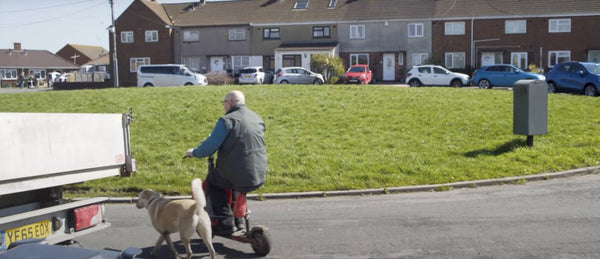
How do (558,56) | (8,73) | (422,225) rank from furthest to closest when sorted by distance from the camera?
(8,73)
(558,56)
(422,225)

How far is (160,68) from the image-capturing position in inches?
1494

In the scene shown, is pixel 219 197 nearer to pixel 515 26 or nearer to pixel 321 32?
pixel 515 26

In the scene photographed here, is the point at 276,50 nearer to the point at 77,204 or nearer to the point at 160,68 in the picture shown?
the point at 160,68

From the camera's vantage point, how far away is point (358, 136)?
563 inches

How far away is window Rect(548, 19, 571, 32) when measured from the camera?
44.8 meters

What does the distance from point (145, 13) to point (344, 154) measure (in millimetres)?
45644

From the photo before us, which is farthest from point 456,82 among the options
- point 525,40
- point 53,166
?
point 53,166

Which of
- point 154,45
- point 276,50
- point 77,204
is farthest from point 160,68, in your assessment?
point 77,204

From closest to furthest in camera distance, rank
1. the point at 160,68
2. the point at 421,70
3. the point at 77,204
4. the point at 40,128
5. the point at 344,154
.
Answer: the point at 40,128, the point at 77,204, the point at 344,154, the point at 421,70, the point at 160,68

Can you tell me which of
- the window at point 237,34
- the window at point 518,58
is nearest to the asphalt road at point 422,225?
the window at point 518,58

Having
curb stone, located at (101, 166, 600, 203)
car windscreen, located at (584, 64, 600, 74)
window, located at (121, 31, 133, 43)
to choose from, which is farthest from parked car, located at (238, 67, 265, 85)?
curb stone, located at (101, 166, 600, 203)

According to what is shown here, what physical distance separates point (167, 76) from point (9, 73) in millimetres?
48173

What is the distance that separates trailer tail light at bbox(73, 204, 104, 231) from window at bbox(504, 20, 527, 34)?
4436cm

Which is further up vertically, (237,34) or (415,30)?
(237,34)
